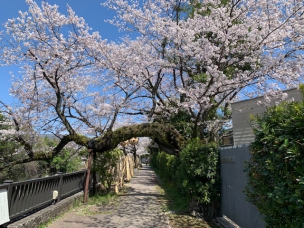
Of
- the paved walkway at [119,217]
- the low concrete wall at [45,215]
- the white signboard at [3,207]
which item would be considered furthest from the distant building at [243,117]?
the white signboard at [3,207]

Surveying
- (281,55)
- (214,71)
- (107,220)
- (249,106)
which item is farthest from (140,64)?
(107,220)

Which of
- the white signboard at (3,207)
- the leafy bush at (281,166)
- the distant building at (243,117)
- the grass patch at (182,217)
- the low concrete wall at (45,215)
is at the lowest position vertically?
the grass patch at (182,217)

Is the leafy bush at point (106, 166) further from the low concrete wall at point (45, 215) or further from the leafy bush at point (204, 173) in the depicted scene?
the leafy bush at point (204, 173)

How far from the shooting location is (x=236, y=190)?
630 centimetres

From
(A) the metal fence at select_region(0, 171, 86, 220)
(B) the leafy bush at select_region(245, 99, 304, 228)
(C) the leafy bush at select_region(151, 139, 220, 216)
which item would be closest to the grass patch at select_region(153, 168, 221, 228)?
(C) the leafy bush at select_region(151, 139, 220, 216)

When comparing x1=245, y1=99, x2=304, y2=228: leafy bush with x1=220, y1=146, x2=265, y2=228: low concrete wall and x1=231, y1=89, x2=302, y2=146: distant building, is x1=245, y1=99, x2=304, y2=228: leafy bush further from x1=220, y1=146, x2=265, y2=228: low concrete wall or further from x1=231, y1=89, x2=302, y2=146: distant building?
x1=231, y1=89, x2=302, y2=146: distant building

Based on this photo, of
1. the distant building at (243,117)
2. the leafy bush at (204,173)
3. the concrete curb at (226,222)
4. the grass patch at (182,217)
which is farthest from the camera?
the distant building at (243,117)

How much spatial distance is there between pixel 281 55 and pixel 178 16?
456 centimetres

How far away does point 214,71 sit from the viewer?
913cm

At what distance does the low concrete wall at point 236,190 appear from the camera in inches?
216

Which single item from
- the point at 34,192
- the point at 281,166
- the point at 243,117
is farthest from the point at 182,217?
the point at 281,166

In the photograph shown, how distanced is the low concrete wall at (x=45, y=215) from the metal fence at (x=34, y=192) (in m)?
0.16

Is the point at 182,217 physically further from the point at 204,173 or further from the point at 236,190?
the point at 236,190

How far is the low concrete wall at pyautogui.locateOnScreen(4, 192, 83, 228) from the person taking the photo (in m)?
5.55
